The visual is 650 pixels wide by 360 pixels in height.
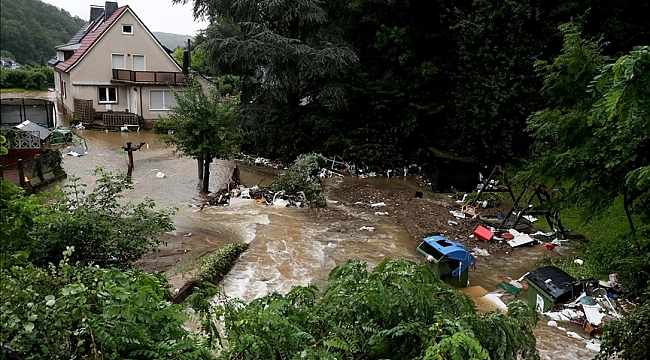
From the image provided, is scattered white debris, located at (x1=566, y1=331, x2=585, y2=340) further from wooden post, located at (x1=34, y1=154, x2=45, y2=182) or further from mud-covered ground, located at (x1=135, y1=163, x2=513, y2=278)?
wooden post, located at (x1=34, y1=154, x2=45, y2=182)

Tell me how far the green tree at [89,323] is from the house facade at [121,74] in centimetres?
2568

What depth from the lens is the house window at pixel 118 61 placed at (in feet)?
93.6

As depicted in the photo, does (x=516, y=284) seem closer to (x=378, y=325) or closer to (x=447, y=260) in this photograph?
(x=447, y=260)

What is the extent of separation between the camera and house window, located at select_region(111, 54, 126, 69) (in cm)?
2853

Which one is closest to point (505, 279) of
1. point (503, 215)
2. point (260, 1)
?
point (503, 215)

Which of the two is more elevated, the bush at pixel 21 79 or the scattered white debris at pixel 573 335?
the bush at pixel 21 79

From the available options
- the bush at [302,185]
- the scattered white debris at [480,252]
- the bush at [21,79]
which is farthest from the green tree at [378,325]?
the bush at [21,79]

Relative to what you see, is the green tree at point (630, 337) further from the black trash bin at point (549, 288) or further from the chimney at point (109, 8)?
the chimney at point (109, 8)

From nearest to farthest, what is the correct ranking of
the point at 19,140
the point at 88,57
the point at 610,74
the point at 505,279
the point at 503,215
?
the point at 610,74, the point at 505,279, the point at 503,215, the point at 19,140, the point at 88,57

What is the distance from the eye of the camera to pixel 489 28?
56.7ft

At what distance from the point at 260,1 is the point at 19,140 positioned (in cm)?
1007

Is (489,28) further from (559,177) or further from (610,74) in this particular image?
(610,74)

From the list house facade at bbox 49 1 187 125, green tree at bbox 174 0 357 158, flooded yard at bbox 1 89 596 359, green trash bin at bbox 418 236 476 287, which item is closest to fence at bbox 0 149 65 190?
flooded yard at bbox 1 89 596 359

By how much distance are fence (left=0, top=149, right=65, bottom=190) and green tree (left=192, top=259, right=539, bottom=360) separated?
12.1 metres
